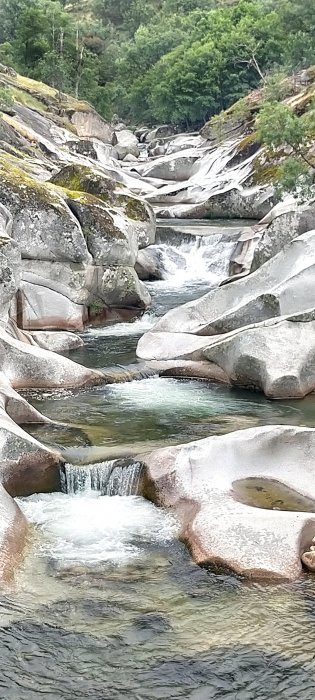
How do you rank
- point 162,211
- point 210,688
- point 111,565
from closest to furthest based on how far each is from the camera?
point 210,688, point 111,565, point 162,211

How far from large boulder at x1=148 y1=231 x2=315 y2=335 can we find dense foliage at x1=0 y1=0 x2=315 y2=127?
4399 centimetres

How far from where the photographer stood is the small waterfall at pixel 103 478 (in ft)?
35.8

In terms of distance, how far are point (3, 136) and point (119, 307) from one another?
1404 cm

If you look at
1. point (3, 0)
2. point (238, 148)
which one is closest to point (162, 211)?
point (238, 148)

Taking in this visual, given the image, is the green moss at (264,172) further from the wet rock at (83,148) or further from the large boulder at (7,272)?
the large boulder at (7,272)

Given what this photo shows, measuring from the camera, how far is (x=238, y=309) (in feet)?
58.4

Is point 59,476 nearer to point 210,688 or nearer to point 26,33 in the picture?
point 210,688

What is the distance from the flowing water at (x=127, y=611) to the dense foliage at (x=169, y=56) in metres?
53.7

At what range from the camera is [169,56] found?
72375 mm

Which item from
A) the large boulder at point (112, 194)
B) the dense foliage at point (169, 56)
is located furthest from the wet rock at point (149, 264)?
the dense foliage at point (169, 56)

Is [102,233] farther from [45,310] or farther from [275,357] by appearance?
[275,357]

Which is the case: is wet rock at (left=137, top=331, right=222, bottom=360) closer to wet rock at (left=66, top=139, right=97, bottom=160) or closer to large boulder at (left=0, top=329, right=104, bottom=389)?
large boulder at (left=0, top=329, right=104, bottom=389)

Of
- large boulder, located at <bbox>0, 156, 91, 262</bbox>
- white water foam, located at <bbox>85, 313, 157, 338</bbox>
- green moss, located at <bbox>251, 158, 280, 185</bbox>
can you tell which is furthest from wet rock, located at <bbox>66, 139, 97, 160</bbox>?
white water foam, located at <bbox>85, 313, 157, 338</bbox>

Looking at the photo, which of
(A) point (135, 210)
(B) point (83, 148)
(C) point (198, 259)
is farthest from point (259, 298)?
(B) point (83, 148)
